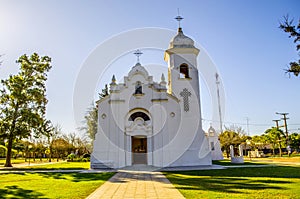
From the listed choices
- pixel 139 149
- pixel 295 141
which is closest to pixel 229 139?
pixel 295 141

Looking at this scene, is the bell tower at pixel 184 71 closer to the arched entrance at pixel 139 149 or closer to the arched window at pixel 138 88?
the arched window at pixel 138 88

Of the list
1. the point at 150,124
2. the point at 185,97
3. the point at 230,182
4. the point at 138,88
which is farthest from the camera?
the point at 185,97

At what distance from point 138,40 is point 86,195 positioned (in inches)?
497

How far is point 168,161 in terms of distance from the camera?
2194cm

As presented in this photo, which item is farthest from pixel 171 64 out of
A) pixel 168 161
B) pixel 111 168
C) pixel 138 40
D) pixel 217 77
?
pixel 217 77

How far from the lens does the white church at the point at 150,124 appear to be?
21.9 meters

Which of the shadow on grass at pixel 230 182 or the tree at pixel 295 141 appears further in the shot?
the tree at pixel 295 141

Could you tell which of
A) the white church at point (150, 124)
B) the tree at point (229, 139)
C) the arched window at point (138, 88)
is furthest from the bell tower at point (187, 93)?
the tree at point (229, 139)

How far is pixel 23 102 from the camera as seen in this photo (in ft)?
92.4

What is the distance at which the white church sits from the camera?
72.0ft

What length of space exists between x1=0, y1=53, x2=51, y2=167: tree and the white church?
9520 mm

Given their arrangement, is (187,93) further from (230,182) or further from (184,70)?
(230,182)

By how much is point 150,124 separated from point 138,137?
1611mm

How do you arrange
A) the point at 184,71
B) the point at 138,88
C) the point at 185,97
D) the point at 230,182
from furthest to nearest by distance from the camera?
the point at 184,71, the point at 185,97, the point at 138,88, the point at 230,182
